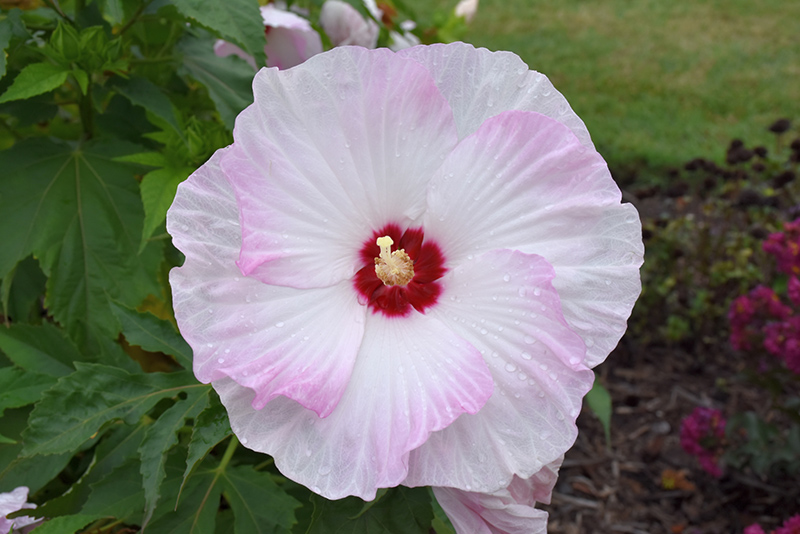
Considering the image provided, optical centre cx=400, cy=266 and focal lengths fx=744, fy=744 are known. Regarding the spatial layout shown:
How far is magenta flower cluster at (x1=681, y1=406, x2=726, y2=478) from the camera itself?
2701 millimetres

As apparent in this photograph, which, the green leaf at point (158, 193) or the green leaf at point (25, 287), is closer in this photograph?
the green leaf at point (158, 193)

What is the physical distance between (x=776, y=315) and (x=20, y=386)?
252cm

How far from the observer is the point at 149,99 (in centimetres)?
136

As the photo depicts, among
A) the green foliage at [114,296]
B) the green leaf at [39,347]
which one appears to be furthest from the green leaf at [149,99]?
the green leaf at [39,347]

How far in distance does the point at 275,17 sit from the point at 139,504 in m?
1.03

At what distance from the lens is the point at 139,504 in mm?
1174

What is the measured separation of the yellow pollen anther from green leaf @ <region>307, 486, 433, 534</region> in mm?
328

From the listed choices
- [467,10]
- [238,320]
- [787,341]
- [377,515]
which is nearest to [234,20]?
[238,320]

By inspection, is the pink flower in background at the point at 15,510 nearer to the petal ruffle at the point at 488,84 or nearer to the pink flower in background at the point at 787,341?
the petal ruffle at the point at 488,84

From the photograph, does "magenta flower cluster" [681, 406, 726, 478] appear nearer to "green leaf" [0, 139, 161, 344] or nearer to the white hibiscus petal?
the white hibiscus petal

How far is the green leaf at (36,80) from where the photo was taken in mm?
1223

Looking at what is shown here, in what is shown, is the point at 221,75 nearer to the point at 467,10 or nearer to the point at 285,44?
the point at 285,44

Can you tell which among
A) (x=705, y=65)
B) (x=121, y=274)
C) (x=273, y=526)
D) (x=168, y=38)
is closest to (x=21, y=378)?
(x=121, y=274)

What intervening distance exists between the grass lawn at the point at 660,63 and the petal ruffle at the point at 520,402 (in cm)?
454
